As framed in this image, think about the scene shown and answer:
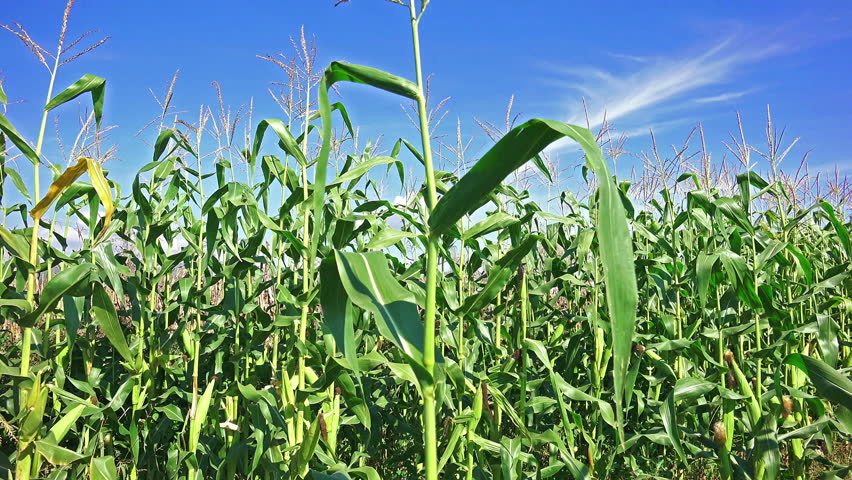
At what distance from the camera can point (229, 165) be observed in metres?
3.48

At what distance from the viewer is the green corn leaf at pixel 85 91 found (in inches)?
101

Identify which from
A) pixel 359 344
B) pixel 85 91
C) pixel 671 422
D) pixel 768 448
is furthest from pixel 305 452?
pixel 768 448


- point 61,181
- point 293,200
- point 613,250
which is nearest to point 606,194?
point 613,250

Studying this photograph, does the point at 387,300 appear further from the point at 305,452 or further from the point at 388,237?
the point at 305,452

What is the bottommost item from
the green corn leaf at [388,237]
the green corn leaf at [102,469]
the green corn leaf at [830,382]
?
the green corn leaf at [102,469]

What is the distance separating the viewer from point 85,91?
8.87ft

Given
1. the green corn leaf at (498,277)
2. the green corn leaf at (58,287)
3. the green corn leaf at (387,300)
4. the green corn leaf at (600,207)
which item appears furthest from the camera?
the green corn leaf at (58,287)

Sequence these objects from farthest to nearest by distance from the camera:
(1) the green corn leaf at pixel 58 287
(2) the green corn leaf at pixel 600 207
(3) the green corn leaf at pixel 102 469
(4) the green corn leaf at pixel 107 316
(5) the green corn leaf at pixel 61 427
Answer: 1. (3) the green corn leaf at pixel 102 469
2. (5) the green corn leaf at pixel 61 427
3. (4) the green corn leaf at pixel 107 316
4. (1) the green corn leaf at pixel 58 287
5. (2) the green corn leaf at pixel 600 207

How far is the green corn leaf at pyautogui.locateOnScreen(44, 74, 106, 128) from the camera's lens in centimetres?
256

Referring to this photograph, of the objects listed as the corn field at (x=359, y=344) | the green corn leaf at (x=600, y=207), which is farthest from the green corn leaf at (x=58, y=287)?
the green corn leaf at (x=600, y=207)

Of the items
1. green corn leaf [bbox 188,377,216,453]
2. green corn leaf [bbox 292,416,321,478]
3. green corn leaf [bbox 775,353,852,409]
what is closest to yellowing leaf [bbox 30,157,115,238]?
green corn leaf [bbox 188,377,216,453]

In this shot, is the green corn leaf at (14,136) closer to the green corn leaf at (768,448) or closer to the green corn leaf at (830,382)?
the green corn leaf at (830,382)

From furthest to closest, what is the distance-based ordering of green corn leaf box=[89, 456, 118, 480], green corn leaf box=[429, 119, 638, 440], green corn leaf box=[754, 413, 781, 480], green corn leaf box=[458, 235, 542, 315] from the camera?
green corn leaf box=[754, 413, 781, 480] → green corn leaf box=[89, 456, 118, 480] → green corn leaf box=[458, 235, 542, 315] → green corn leaf box=[429, 119, 638, 440]

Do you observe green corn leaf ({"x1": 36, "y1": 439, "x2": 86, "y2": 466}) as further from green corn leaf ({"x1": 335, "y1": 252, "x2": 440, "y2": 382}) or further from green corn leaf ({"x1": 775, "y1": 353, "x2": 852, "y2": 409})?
green corn leaf ({"x1": 775, "y1": 353, "x2": 852, "y2": 409})
